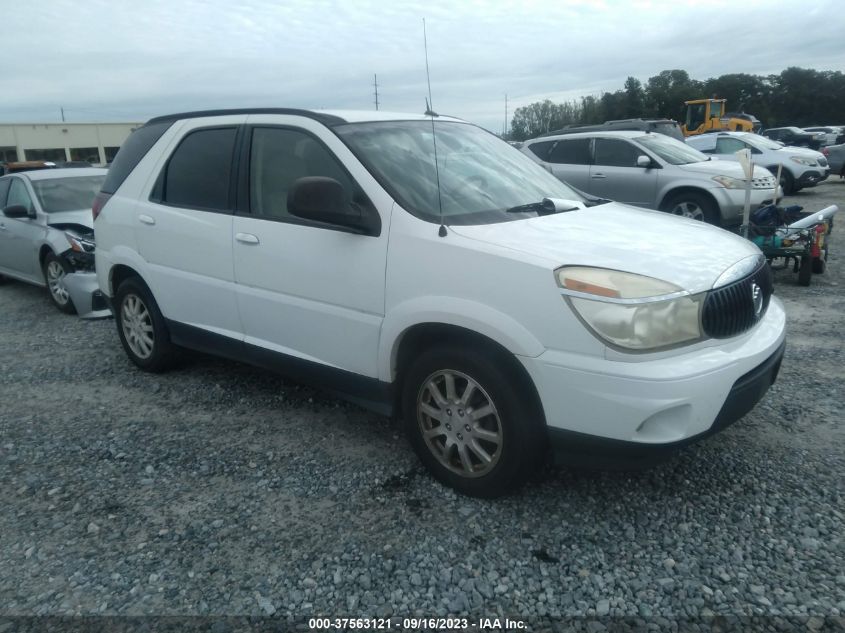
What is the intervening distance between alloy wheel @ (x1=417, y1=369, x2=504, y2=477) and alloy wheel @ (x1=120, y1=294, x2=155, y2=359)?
268 cm

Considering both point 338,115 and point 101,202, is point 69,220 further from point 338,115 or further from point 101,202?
point 338,115

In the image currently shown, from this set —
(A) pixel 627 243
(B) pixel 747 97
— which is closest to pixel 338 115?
(A) pixel 627 243

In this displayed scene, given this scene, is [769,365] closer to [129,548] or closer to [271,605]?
[271,605]

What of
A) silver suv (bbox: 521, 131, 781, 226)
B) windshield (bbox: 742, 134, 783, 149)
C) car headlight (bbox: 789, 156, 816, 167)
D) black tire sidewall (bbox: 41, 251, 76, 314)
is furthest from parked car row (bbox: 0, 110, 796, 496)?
car headlight (bbox: 789, 156, 816, 167)

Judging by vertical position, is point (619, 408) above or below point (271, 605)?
above

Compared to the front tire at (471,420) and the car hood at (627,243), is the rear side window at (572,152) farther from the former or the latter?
the front tire at (471,420)

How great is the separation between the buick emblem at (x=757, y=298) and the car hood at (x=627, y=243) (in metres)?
0.16

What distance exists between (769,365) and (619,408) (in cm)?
99

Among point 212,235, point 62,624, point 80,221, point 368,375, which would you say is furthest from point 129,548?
point 80,221

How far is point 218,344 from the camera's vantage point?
178 inches

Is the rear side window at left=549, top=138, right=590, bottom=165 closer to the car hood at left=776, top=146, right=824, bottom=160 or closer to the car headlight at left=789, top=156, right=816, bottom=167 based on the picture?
the car hood at left=776, top=146, right=824, bottom=160

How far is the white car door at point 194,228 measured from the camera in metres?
4.32

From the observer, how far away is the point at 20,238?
841cm

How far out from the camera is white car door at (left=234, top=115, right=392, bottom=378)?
3535mm
